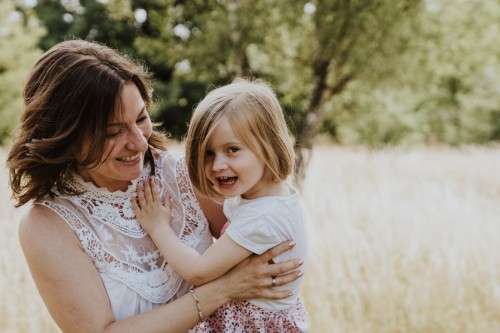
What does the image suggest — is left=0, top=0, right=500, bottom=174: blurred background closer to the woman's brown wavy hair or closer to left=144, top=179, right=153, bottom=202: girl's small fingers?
left=144, top=179, right=153, bottom=202: girl's small fingers

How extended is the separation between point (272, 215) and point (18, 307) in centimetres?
235

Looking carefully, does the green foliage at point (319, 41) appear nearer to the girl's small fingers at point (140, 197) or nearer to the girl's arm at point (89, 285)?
the girl's small fingers at point (140, 197)

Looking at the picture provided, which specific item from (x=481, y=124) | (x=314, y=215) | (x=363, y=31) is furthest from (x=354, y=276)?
(x=481, y=124)

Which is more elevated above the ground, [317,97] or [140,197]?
[140,197]

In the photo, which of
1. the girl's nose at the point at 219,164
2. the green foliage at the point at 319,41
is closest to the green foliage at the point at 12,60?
the green foliage at the point at 319,41

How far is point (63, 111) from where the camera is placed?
1.73 meters

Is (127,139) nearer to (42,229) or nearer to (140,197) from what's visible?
(140,197)

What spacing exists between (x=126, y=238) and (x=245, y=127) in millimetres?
636

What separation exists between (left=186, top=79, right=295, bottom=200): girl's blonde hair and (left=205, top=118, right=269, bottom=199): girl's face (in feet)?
0.06

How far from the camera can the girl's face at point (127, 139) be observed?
5.81 feet

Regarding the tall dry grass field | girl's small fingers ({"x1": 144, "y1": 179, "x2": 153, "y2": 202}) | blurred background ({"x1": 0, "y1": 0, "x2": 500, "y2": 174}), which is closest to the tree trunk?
blurred background ({"x1": 0, "y1": 0, "x2": 500, "y2": 174})

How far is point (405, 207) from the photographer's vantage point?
5.26m

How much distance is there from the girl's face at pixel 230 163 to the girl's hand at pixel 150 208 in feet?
0.84

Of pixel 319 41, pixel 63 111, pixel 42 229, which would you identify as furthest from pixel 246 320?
pixel 319 41
